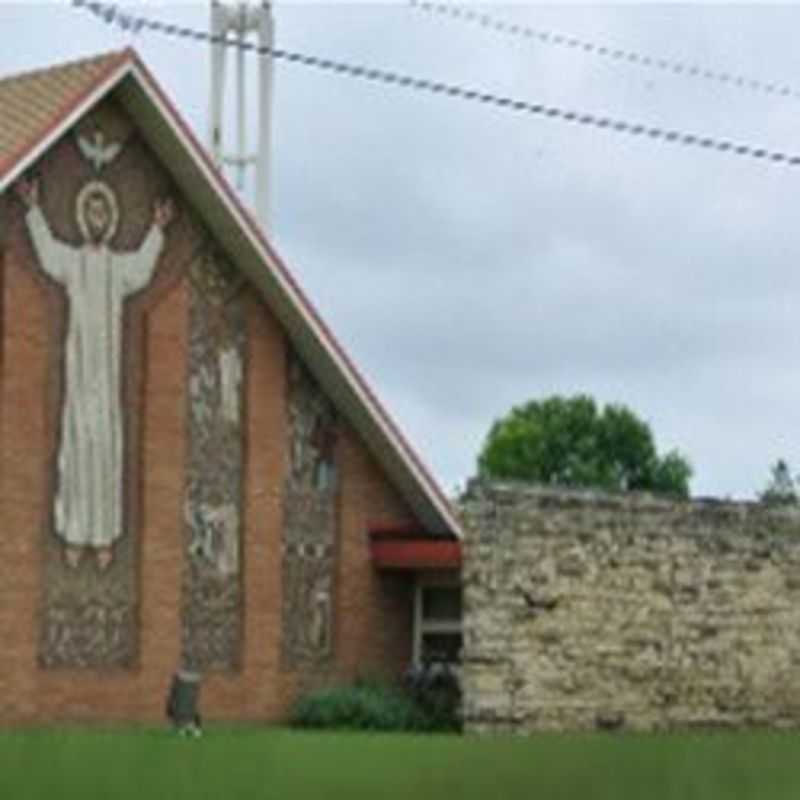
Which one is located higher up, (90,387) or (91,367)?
(91,367)

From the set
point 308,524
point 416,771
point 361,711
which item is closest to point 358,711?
point 361,711

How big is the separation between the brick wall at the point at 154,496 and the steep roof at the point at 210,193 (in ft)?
0.98

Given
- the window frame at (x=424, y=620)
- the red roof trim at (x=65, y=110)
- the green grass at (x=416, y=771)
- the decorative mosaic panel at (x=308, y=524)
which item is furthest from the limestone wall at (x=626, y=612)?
the green grass at (x=416, y=771)

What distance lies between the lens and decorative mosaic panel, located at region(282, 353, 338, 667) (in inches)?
1417

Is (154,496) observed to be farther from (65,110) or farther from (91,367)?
(65,110)

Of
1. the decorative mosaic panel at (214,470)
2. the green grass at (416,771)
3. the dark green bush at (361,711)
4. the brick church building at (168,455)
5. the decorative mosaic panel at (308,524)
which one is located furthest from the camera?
the decorative mosaic panel at (308,524)

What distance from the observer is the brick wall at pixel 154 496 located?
1273 inches

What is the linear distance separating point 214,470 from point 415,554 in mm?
3263

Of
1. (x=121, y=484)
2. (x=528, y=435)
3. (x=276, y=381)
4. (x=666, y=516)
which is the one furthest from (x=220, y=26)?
(x=528, y=435)

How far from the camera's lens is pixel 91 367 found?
110 feet

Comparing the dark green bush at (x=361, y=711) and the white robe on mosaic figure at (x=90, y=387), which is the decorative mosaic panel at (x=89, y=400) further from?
the dark green bush at (x=361, y=711)

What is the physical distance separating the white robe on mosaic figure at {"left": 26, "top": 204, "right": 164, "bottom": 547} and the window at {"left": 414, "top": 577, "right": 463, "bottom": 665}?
5553mm

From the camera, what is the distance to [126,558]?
33.8 m

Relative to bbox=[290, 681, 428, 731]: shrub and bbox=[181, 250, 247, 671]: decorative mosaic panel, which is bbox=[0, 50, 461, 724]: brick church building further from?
bbox=[290, 681, 428, 731]: shrub
